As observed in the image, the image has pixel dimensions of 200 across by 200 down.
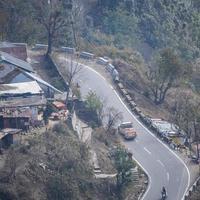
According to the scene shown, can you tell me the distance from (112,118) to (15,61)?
734 centimetres

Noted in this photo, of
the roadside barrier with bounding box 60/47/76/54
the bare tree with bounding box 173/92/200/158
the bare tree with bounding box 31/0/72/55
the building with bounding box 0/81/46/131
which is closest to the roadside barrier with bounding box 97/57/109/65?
the roadside barrier with bounding box 60/47/76/54

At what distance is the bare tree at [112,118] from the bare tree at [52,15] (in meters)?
9.09

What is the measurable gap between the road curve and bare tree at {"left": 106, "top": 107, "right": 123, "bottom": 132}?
0.63 metres

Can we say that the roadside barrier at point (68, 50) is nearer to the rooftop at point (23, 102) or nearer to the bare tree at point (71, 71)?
the bare tree at point (71, 71)

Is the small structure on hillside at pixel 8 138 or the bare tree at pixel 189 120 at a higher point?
the small structure on hillside at pixel 8 138

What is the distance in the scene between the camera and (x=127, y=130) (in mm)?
43750

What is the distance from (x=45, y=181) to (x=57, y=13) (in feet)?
64.5

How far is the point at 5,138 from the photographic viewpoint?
3744 centimetres

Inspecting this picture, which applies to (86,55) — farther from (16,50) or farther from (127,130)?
(127,130)

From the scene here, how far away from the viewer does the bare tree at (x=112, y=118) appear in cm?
4412

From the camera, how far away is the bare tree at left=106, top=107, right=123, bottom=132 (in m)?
44.1

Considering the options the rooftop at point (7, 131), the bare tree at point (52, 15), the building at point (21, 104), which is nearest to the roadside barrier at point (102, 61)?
the bare tree at point (52, 15)

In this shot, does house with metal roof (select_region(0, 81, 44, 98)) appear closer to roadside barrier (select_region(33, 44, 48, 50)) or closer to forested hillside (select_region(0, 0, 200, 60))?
roadside barrier (select_region(33, 44, 48, 50))

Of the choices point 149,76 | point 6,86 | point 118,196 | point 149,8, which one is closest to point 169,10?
point 149,8
